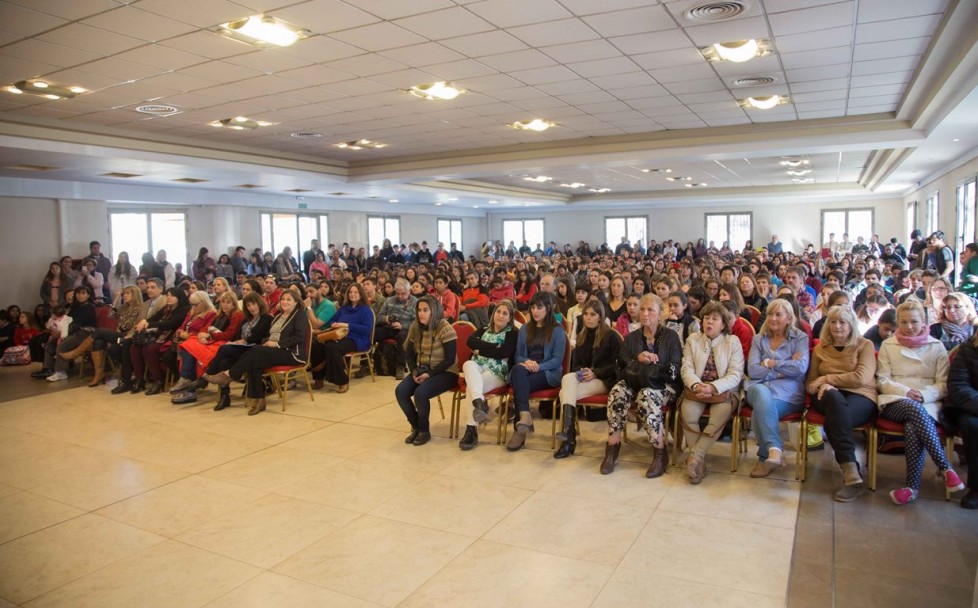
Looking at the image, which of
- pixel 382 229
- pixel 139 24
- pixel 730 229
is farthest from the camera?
pixel 730 229

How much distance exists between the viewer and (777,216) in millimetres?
25984

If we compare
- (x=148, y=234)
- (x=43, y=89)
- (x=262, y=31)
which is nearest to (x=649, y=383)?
(x=262, y=31)

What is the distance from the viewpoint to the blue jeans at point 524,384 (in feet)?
16.7

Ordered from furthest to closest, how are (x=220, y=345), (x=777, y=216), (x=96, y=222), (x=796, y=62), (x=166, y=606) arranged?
(x=777, y=216)
(x=96, y=222)
(x=220, y=345)
(x=796, y=62)
(x=166, y=606)

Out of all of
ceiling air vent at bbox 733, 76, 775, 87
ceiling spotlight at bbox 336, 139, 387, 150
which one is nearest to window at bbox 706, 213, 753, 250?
ceiling spotlight at bbox 336, 139, 387, 150

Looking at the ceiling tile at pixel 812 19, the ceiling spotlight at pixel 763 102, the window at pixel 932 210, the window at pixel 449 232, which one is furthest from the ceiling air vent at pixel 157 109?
the window at pixel 449 232

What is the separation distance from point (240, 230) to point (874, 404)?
1638 cm

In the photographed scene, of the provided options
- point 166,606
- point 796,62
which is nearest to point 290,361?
point 166,606

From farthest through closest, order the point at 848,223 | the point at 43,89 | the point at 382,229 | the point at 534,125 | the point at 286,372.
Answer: the point at 848,223
the point at 382,229
the point at 534,125
the point at 43,89
the point at 286,372

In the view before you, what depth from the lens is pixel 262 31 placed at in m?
5.23

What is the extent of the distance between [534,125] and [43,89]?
20.0 feet

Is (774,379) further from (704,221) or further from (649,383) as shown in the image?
(704,221)

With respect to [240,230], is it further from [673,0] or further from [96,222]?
[673,0]

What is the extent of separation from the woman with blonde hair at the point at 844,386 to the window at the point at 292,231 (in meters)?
16.4
